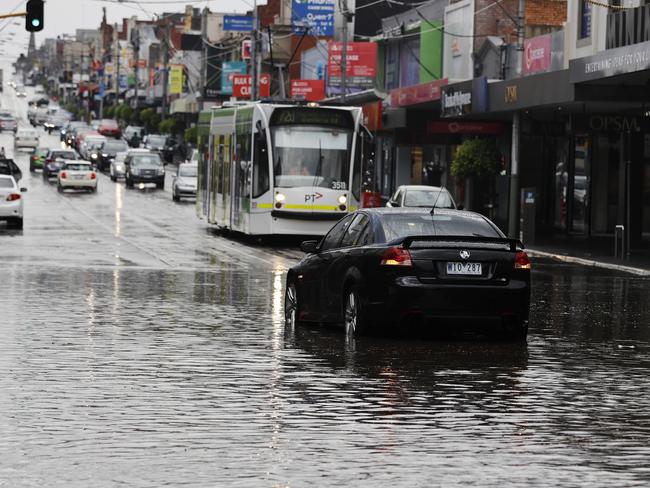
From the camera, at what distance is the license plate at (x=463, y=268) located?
16484 mm

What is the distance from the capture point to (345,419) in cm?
1137

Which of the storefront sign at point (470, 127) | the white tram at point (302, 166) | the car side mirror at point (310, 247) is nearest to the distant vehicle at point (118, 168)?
the storefront sign at point (470, 127)

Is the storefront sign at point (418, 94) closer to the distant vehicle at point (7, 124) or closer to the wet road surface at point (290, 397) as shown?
the wet road surface at point (290, 397)

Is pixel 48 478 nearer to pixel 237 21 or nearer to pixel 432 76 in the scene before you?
pixel 432 76

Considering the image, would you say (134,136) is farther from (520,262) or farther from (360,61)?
(520,262)

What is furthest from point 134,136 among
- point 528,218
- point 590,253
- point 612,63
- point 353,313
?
point 353,313

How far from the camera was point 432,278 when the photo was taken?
53.9 ft

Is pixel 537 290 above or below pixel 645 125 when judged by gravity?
below

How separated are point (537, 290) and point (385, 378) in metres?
13.0

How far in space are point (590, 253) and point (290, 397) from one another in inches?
1066

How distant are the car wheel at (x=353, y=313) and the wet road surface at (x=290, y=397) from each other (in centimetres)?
19

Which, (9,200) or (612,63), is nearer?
(612,63)

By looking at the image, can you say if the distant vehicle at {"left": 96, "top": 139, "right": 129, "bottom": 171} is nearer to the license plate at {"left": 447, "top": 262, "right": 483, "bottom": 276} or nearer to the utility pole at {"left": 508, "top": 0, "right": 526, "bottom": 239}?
the utility pole at {"left": 508, "top": 0, "right": 526, "bottom": 239}

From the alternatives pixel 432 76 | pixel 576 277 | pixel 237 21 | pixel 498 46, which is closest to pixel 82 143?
pixel 237 21
